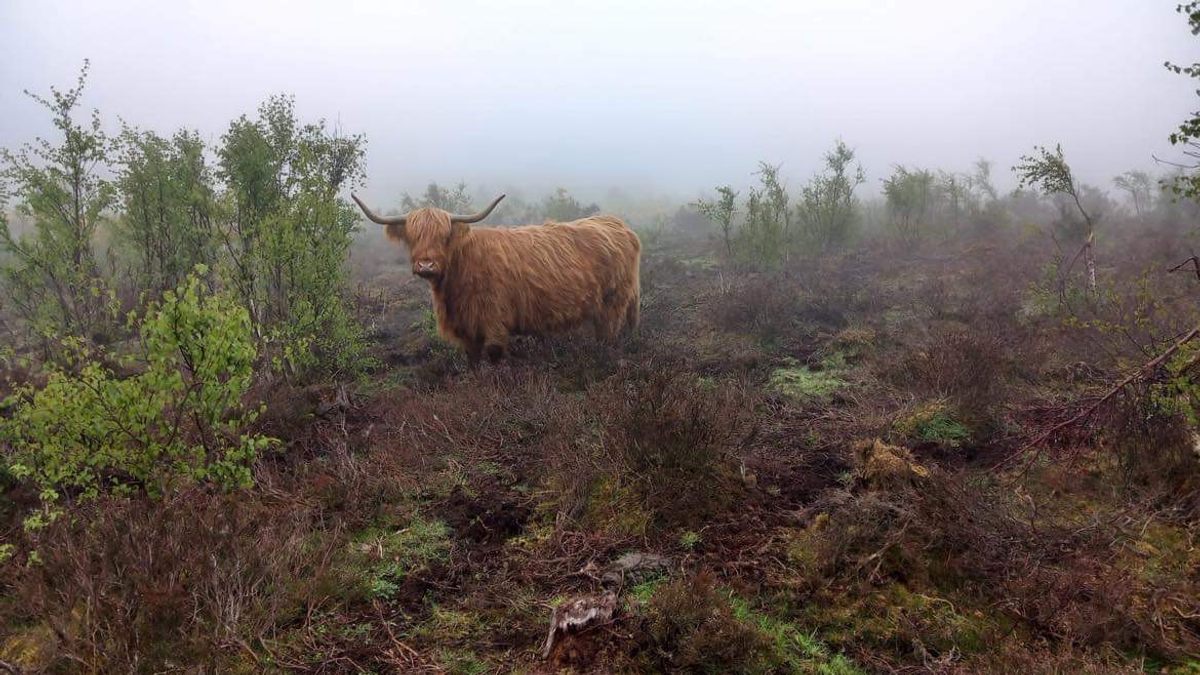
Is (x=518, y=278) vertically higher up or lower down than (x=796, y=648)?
higher up

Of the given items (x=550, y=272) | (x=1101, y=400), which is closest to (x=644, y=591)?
(x=1101, y=400)

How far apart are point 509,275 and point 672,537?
486cm

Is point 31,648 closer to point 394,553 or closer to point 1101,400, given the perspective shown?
point 394,553

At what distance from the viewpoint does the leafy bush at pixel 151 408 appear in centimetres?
327

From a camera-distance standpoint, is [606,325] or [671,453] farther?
[606,325]

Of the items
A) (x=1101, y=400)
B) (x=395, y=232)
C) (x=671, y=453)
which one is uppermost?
(x=395, y=232)

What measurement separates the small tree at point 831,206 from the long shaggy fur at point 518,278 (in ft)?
33.5

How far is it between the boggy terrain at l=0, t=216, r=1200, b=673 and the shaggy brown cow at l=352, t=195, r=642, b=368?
1425mm

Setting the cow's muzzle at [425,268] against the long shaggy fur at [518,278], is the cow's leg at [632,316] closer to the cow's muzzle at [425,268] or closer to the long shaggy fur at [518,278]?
the long shaggy fur at [518,278]

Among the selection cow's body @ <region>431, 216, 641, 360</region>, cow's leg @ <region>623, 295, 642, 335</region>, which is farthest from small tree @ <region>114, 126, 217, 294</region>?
cow's leg @ <region>623, 295, 642, 335</region>

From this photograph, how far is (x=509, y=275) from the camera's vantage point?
7.68 m

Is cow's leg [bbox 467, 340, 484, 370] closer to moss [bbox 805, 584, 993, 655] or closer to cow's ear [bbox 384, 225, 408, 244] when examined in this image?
cow's ear [bbox 384, 225, 408, 244]

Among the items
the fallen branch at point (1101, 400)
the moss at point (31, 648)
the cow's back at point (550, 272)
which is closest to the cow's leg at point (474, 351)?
the cow's back at point (550, 272)

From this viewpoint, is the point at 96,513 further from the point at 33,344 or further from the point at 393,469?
the point at 33,344
